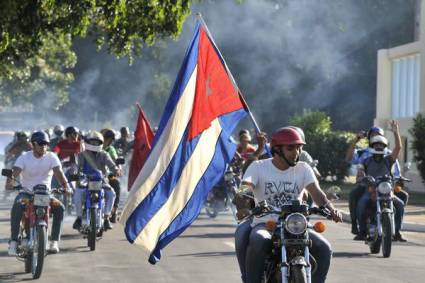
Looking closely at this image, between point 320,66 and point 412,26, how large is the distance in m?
5.68

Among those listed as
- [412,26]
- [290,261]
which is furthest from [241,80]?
[290,261]

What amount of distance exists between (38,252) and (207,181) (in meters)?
3.14

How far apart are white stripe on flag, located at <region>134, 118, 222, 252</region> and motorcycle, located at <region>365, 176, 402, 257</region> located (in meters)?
5.52

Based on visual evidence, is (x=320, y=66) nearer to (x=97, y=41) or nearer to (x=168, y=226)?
(x=97, y=41)


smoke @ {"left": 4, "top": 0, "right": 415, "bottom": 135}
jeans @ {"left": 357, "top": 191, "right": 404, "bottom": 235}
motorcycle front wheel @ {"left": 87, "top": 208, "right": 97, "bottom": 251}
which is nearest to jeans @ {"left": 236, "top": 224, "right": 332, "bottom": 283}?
motorcycle front wheel @ {"left": 87, "top": 208, "right": 97, "bottom": 251}

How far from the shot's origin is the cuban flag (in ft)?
32.2

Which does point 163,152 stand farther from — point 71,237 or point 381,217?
point 71,237

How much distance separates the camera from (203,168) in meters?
10.2

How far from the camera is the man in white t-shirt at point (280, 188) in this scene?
8695 mm

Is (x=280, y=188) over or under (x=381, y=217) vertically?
over

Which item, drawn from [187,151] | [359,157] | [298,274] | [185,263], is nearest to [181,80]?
[187,151]

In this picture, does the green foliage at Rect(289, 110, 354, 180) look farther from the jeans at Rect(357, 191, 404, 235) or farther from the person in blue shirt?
the jeans at Rect(357, 191, 404, 235)

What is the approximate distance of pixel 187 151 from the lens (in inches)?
406

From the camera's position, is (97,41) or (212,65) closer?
(212,65)
